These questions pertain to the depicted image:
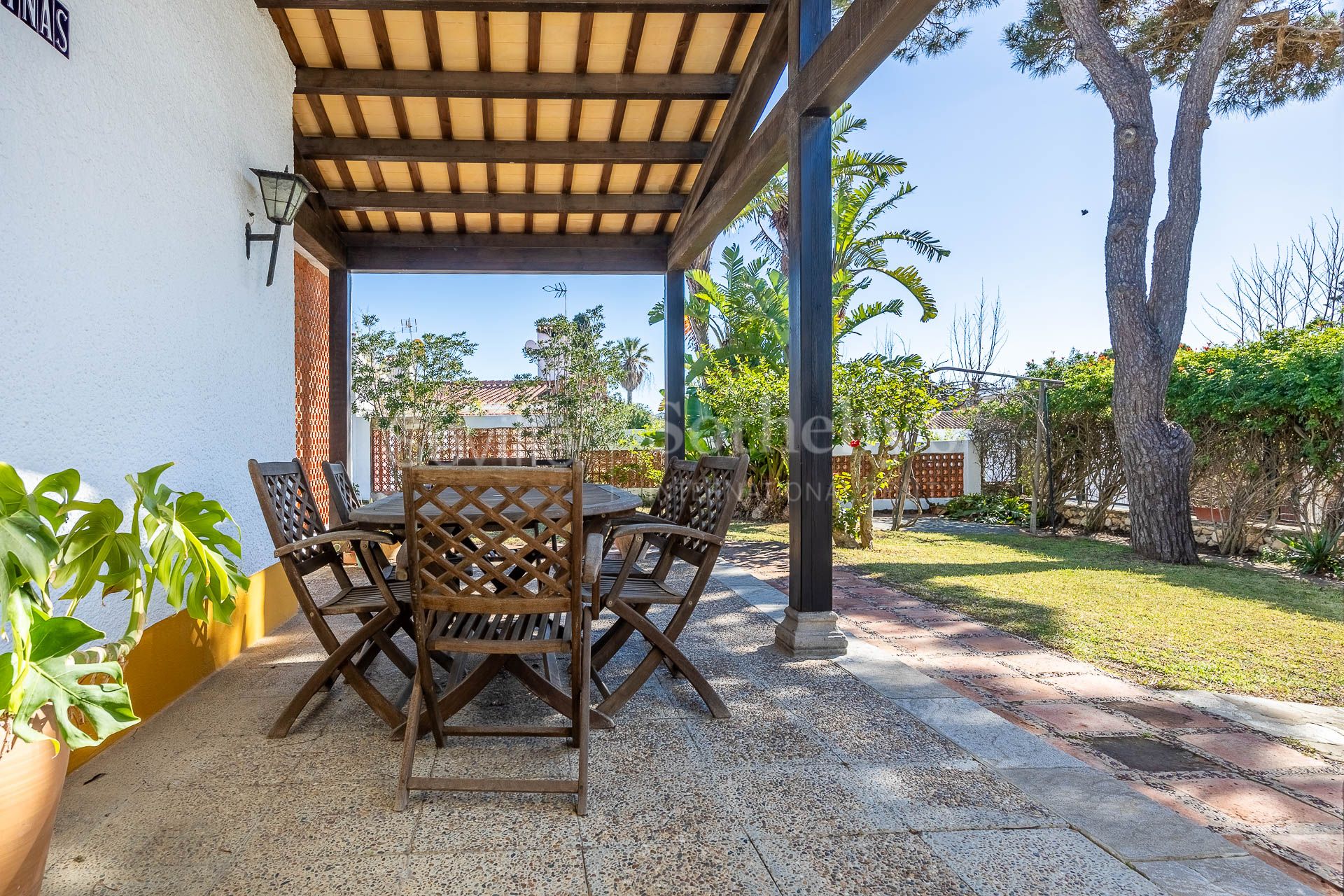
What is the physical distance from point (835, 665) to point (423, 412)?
24.0 ft

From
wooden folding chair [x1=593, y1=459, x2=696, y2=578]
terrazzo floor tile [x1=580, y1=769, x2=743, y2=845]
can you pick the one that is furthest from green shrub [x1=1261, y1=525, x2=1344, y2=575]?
terrazzo floor tile [x1=580, y1=769, x2=743, y2=845]

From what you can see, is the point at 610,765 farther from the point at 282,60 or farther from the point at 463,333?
the point at 463,333

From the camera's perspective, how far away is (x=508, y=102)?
5.65 meters

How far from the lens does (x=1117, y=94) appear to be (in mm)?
7988

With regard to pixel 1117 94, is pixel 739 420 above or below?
below

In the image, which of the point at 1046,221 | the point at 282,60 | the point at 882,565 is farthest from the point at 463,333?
the point at 1046,221

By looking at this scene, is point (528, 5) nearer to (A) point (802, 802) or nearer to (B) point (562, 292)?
(A) point (802, 802)

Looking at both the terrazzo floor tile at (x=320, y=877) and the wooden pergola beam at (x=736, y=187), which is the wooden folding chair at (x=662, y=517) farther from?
the wooden pergola beam at (x=736, y=187)

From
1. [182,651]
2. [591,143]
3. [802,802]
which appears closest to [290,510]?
[182,651]

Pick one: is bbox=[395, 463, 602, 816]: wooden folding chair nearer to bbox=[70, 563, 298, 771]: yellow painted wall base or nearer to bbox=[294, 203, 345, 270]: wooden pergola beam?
bbox=[70, 563, 298, 771]: yellow painted wall base

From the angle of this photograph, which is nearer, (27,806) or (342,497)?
(27,806)

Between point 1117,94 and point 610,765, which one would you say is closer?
point 610,765

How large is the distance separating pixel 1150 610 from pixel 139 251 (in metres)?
5.90

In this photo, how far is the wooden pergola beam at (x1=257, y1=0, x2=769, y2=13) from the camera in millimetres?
4492
